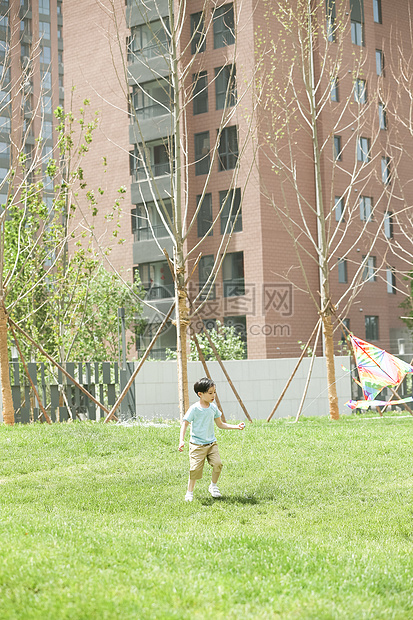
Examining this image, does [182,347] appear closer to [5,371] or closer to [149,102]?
[5,371]

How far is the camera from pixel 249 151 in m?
29.4

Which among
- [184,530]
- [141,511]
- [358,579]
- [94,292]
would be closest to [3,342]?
[141,511]

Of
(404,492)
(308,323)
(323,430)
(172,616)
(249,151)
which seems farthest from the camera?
(308,323)

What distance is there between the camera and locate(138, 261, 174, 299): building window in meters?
34.0

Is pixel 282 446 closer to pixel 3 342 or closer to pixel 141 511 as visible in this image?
pixel 141 511

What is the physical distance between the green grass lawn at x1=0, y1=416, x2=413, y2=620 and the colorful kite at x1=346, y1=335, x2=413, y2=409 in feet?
3.11

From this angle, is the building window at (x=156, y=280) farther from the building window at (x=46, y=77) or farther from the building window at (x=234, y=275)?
the building window at (x=46, y=77)

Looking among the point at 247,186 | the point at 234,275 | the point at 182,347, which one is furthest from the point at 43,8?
the point at 182,347

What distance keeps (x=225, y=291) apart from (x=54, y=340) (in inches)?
450

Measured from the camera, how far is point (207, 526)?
23.7 ft

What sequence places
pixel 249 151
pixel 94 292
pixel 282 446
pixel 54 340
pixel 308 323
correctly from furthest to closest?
pixel 308 323
pixel 249 151
pixel 94 292
pixel 54 340
pixel 282 446

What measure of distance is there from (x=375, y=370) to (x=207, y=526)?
7.77 m

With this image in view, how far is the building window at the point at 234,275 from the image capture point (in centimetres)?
3117

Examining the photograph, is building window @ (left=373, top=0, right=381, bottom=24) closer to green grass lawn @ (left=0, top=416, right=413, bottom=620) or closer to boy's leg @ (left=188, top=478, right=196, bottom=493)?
green grass lawn @ (left=0, top=416, right=413, bottom=620)
